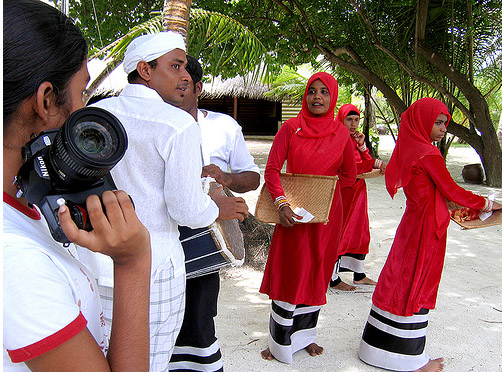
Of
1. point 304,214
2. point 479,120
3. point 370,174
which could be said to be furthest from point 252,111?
point 304,214

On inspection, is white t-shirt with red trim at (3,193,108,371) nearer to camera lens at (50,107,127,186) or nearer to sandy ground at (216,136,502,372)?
camera lens at (50,107,127,186)

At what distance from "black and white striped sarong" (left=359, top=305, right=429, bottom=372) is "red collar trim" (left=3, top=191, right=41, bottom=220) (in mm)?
2516

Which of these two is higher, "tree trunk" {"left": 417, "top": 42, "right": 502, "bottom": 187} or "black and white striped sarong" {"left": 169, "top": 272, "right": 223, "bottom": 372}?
"tree trunk" {"left": 417, "top": 42, "right": 502, "bottom": 187}

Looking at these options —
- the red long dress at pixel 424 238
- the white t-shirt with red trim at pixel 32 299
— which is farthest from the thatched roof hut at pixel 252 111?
the white t-shirt with red trim at pixel 32 299

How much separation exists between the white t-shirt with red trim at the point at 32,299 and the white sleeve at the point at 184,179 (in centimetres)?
85

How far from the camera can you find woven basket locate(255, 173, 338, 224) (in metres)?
2.96

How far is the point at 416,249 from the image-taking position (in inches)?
114

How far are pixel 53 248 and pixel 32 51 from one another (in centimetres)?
38

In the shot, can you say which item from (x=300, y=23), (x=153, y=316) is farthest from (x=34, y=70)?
(x=300, y=23)

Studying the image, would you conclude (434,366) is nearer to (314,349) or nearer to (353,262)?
(314,349)

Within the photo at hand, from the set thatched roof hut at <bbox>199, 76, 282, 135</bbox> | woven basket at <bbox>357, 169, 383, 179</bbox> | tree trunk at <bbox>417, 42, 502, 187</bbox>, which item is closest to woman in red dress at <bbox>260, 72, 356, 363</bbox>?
woven basket at <bbox>357, 169, 383, 179</bbox>

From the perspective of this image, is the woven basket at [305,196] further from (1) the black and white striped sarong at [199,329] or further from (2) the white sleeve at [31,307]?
(2) the white sleeve at [31,307]

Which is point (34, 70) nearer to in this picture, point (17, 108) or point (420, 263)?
point (17, 108)

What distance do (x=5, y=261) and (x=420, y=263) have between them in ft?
8.40
